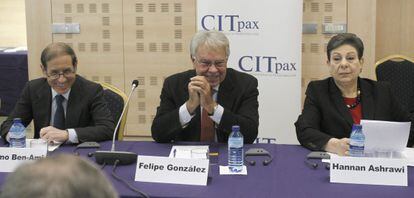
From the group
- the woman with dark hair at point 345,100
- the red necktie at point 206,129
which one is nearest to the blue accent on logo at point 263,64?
the woman with dark hair at point 345,100

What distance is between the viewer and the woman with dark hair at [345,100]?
2971 millimetres

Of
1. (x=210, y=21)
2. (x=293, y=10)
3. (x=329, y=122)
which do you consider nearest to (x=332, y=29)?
(x=293, y=10)

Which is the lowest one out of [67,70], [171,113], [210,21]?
[171,113]

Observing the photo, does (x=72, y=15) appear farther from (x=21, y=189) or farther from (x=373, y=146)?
(x=21, y=189)

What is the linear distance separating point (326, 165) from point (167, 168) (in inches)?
29.9

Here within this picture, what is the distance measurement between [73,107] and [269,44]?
2.10 m

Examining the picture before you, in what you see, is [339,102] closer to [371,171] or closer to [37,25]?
[371,171]

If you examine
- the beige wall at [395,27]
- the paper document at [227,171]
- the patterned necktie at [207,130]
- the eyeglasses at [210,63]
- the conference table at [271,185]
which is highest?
the beige wall at [395,27]

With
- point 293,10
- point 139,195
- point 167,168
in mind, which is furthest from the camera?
point 293,10

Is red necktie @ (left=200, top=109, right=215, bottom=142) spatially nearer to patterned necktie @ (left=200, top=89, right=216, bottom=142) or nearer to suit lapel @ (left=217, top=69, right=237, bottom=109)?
patterned necktie @ (left=200, top=89, right=216, bottom=142)

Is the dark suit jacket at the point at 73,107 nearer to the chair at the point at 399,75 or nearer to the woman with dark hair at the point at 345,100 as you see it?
the woman with dark hair at the point at 345,100

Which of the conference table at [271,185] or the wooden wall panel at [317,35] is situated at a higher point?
the wooden wall panel at [317,35]

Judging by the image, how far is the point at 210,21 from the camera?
15.4ft

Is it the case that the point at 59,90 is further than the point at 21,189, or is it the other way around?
the point at 59,90
